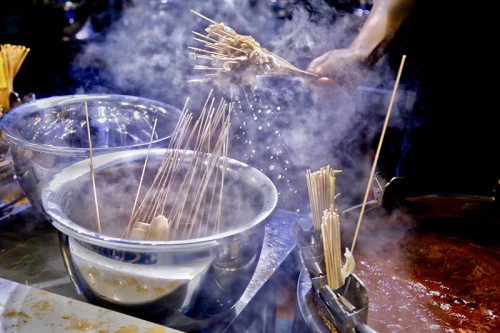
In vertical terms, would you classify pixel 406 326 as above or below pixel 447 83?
below

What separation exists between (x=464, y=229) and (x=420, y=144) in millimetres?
941

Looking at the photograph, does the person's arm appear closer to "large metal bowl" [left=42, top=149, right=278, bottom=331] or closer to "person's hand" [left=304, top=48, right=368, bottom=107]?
"person's hand" [left=304, top=48, right=368, bottom=107]

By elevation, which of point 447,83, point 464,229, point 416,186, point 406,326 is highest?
point 447,83

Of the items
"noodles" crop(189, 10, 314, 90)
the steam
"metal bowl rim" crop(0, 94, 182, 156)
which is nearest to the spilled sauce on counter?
the steam

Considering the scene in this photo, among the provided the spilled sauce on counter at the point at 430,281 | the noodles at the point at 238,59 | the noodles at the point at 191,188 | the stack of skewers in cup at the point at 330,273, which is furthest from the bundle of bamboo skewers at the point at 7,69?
the spilled sauce on counter at the point at 430,281

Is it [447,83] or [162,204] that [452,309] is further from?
[447,83]

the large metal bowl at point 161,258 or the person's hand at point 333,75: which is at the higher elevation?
the person's hand at point 333,75

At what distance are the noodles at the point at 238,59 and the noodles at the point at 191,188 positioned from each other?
12 centimetres

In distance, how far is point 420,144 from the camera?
3.00 metres

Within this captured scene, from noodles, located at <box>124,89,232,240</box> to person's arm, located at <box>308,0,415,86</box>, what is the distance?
605mm

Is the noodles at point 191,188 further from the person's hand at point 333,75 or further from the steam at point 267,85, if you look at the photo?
the person's hand at point 333,75

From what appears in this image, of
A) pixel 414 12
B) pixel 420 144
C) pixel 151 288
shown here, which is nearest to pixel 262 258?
pixel 151 288

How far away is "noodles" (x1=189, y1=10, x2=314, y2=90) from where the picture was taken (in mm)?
1656

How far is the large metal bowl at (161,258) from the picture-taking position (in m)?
1.31
